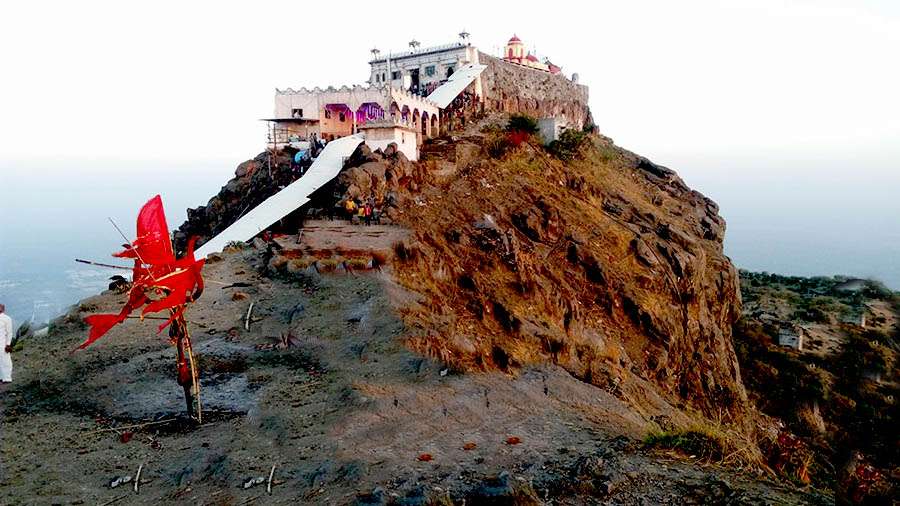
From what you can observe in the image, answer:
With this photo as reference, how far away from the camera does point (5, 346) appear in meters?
11.3

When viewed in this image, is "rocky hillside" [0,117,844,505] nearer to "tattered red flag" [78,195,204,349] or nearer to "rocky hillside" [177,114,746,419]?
"rocky hillside" [177,114,746,419]

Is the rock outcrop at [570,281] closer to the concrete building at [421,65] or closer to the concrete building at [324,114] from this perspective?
the concrete building at [324,114]

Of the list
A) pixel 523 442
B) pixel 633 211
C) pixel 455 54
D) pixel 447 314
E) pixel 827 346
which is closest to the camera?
pixel 523 442

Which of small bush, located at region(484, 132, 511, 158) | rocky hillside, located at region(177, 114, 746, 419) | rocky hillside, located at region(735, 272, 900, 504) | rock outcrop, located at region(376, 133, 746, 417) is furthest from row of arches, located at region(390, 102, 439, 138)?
rocky hillside, located at region(735, 272, 900, 504)

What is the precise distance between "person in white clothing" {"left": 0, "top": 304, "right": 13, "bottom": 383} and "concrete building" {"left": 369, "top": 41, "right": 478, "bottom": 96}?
97.1ft

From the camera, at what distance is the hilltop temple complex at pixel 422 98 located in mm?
29328

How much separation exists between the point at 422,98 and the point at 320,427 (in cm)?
2508

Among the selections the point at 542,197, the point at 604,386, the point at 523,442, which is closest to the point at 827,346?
the point at 542,197

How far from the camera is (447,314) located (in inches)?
575

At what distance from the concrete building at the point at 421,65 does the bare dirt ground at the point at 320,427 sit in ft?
92.0

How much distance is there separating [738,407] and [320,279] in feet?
60.2

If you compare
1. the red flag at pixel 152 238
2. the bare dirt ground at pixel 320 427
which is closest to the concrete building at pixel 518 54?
the bare dirt ground at pixel 320 427

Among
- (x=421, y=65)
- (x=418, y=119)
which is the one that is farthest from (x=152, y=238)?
(x=421, y=65)

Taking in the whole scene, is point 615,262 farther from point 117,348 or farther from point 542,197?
point 117,348
